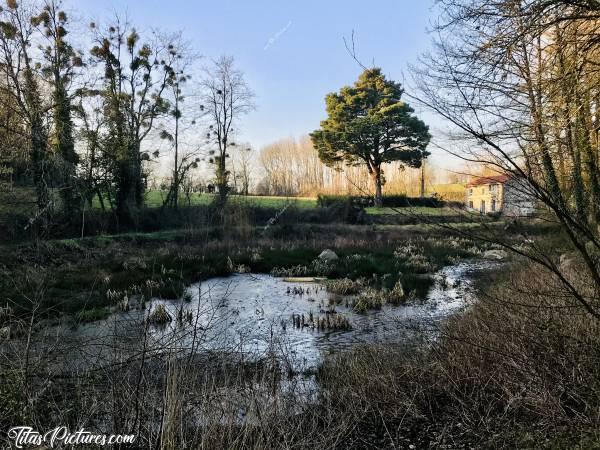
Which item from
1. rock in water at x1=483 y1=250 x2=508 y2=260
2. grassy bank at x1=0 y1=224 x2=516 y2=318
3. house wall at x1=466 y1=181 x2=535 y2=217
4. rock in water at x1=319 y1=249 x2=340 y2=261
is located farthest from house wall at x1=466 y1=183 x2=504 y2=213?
rock in water at x1=483 y1=250 x2=508 y2=260

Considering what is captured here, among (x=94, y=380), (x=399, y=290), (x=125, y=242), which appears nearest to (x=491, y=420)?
(x=94, y=380)


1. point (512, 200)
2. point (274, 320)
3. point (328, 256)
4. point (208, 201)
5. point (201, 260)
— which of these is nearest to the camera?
point (512, 200)

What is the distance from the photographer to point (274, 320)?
30.6ft

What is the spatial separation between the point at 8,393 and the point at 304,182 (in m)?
50.2

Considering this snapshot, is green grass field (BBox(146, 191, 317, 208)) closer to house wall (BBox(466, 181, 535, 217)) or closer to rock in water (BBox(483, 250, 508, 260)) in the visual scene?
rock in water (BBox(483, 250, 508, 260))

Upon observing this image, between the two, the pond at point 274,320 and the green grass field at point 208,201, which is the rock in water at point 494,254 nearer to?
the pond at point 274,320

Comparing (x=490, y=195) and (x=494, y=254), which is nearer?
(x=490, y=195)

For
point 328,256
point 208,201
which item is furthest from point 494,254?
point 208,201

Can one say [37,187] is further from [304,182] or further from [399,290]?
[304,182]

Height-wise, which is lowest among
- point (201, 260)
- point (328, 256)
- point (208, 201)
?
point (328, 256)

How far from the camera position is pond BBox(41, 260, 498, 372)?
19.7 feet

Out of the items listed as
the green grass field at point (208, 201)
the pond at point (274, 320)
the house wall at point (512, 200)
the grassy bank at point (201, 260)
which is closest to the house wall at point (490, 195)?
the house wall at point (512, 200)

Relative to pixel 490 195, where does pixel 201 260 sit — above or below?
below

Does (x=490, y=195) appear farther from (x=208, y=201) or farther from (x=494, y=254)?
(x=208, y=201)
